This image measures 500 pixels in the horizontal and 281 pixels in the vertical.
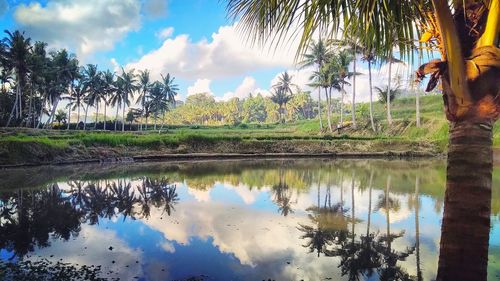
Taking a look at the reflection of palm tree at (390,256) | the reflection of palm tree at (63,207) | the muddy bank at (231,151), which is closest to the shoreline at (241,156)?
the muddy bank at (231,151)

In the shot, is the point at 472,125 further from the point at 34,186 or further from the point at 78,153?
the point at 78,153

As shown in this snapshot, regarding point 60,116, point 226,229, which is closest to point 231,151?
point 226,229

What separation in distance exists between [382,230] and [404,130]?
35.3 meters

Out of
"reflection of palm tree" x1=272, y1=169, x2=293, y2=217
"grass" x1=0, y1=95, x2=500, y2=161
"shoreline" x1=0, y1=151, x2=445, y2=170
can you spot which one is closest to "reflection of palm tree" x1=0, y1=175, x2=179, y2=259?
"reflection of palm tree" x1=272, y1=169, x2=293, y2=217

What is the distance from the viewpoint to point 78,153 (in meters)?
25.5

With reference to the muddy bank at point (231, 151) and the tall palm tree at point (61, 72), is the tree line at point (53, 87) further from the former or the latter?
the muddy bank at point (231, 151)

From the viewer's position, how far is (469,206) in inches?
98.0

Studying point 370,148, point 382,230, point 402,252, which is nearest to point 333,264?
point 402,252

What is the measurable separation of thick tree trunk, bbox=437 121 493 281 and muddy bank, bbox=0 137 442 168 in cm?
2478

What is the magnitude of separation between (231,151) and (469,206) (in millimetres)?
28875

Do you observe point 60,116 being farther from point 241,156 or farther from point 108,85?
point 241,156

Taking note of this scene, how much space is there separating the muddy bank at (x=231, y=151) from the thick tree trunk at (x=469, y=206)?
2478 cm

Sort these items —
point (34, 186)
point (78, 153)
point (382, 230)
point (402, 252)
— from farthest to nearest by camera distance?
point (78, 153) → point (34, 186) → point (382, 230) → point (402, 252)

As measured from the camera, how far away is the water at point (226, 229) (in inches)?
227
